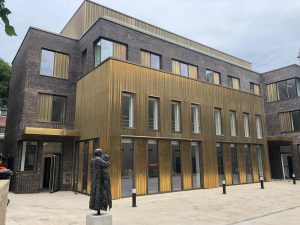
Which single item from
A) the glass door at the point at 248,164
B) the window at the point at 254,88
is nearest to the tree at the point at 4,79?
the glass door at the point at 248,164

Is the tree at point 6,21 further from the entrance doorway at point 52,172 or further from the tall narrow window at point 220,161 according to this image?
the tall narrow window at point 220,161

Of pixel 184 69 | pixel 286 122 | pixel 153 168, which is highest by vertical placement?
pixel 184 69

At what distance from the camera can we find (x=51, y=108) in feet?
59.5

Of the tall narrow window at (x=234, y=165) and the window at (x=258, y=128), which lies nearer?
the tall narrow window at (x=234, y=165)

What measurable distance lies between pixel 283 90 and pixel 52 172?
75.6 feet

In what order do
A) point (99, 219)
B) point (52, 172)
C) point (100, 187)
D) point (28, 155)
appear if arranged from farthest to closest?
point (28, 155)
point (52, 172)
point (100, 187)
point (99, 219)

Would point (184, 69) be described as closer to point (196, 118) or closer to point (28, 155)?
point (196, 118)

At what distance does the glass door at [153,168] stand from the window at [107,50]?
20.0 ft

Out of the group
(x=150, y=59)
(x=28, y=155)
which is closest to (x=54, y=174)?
(x=28, y=155)

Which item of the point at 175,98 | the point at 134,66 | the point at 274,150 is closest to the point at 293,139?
the point at 274,150

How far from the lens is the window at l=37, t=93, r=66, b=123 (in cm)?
1765

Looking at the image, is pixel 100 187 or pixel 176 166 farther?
pixel 176 166

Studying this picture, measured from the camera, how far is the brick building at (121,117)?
15117 millimetres

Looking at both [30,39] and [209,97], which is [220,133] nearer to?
[209,97]
